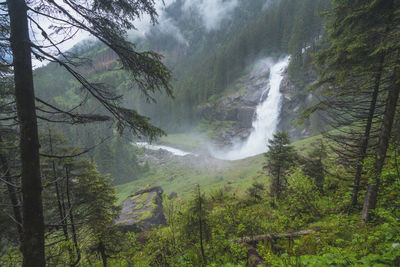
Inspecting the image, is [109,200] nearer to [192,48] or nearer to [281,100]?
[281,100]

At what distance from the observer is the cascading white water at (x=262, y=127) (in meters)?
40.8

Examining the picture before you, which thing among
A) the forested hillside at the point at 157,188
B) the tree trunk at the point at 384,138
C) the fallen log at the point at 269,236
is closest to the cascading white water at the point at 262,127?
the forested hillside at the point at 157,188

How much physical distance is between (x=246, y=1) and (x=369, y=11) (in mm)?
142418

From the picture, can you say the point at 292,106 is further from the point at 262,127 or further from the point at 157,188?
the point at 157,188

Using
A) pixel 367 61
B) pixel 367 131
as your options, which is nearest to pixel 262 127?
pixel 367 131

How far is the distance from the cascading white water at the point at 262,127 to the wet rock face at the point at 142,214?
27272 millimetres

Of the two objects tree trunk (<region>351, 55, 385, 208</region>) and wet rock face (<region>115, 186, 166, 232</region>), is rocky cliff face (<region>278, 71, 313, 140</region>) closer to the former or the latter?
wet rock face (<region>115, 186, 166, 232</region>)

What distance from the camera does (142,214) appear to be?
14.5 meters

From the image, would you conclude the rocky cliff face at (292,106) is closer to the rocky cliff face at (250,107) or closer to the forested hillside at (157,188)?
the rocky cliff face at (250,107)

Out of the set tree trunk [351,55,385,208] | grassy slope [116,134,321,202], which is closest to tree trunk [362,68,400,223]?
tree trunk [351,55,385,208]

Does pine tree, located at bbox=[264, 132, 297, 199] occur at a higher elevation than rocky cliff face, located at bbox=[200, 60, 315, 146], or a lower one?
lower

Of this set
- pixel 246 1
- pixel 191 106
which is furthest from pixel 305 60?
pixel 246 1

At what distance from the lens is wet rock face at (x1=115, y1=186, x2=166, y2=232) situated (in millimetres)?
12914

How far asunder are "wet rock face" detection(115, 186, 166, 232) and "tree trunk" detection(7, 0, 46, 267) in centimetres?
1041
